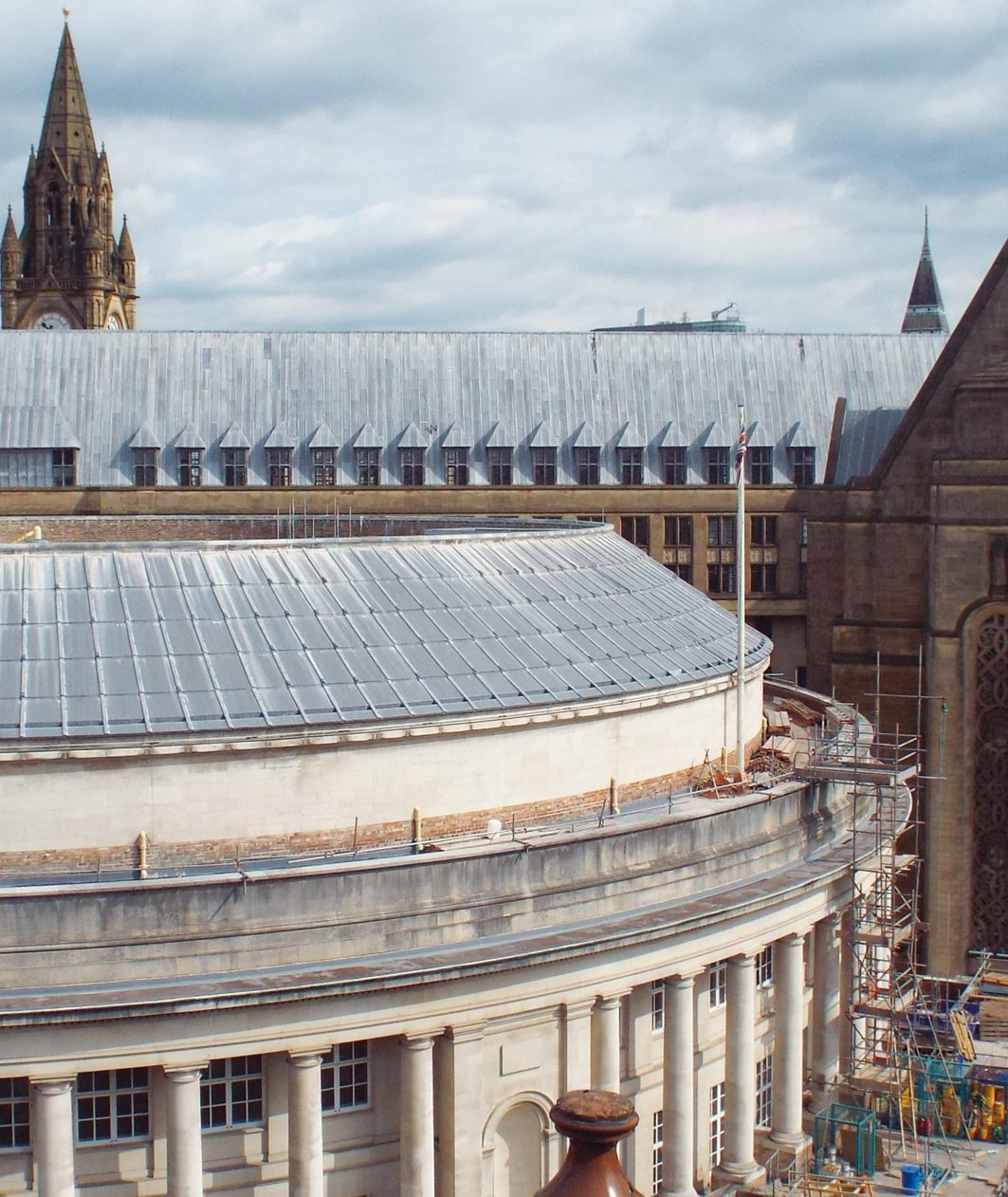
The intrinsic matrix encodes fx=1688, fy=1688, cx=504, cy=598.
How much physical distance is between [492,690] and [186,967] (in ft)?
36.4

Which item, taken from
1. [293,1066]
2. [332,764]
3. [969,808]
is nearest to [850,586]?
Answer: [969,808]

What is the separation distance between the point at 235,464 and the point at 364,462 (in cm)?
694

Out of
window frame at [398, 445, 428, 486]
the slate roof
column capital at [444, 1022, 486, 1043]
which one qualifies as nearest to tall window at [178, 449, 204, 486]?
the slate roof

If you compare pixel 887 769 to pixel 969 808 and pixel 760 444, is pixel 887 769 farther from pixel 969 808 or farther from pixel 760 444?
pixel 760 444

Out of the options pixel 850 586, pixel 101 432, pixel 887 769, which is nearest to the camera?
pixel 887 769

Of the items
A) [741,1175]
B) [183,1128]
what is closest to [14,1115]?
[183,1128]

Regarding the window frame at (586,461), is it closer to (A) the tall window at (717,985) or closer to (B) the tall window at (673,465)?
(B) the tall window at (673,465)

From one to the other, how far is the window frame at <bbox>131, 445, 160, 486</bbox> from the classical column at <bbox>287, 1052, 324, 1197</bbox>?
2287 inches

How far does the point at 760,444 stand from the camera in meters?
93.1

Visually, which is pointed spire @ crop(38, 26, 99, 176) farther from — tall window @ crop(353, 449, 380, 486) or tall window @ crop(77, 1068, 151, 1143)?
tall window @ crop(77, 1068, 151, 1143)

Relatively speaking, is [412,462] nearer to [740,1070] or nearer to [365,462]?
[365,462]

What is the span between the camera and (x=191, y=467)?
9062 cm

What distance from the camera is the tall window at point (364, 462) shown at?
91.6m

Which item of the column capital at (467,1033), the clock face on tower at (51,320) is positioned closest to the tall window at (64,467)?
the column capital at (467,1033)
